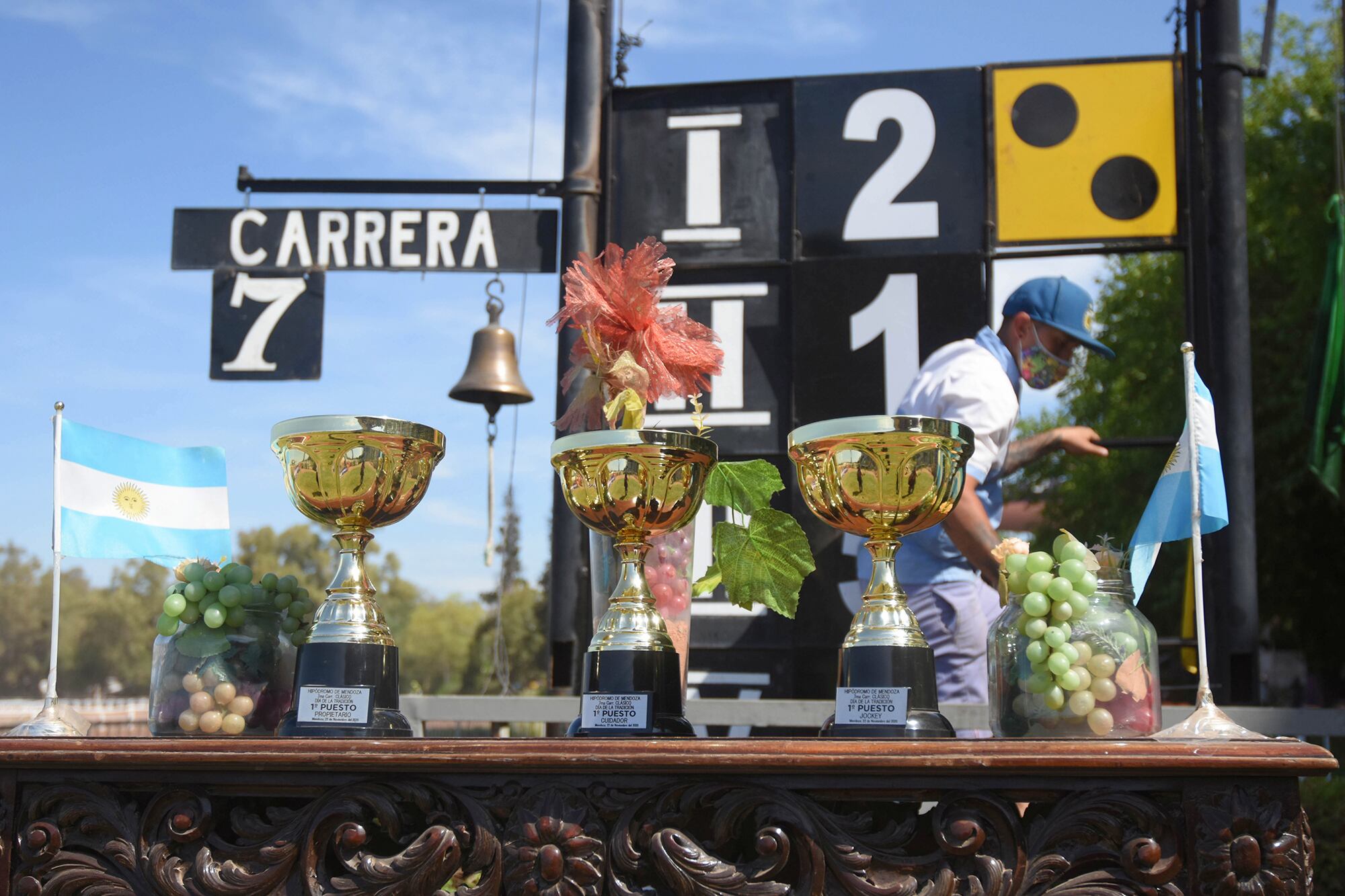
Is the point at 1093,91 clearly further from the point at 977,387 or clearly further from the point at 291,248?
Result: the point at 291,248

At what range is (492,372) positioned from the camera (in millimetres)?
5258

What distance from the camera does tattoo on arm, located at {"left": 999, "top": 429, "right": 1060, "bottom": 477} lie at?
3.56 metres

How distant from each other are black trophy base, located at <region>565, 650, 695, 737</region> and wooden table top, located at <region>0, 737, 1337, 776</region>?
0.19 m

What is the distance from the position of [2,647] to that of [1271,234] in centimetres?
5534

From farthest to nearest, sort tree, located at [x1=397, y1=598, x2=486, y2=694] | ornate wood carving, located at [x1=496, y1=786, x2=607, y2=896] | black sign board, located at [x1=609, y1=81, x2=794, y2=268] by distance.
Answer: tree, located at [x1=397, y1=598, x2=486, y2=694] → black sign board, located at [x1=609, y1=81, x2=794, y2=268] → ornate wood carving, located at [x1=496, y1=786, x2=607, y2=896]

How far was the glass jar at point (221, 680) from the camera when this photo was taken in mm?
1988

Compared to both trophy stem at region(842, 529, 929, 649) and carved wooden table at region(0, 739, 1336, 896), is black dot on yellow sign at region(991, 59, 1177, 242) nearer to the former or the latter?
trophy stem at region(842, 529, 929, 649)

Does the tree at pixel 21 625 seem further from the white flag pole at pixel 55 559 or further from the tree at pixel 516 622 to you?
the white flag pole at pixel 55 559

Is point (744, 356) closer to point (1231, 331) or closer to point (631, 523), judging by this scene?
point (1231, 331)

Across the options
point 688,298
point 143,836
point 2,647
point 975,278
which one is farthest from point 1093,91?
point 2,647

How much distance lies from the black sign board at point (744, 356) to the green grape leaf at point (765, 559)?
2.45m

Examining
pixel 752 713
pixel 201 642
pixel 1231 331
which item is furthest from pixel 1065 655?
pixel 1231 331

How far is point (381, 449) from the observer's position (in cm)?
191

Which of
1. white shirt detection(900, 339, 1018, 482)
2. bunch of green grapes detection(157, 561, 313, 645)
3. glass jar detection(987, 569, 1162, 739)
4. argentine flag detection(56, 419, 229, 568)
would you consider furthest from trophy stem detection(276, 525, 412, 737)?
white shirt detection(900, 339, 1018, 482)
